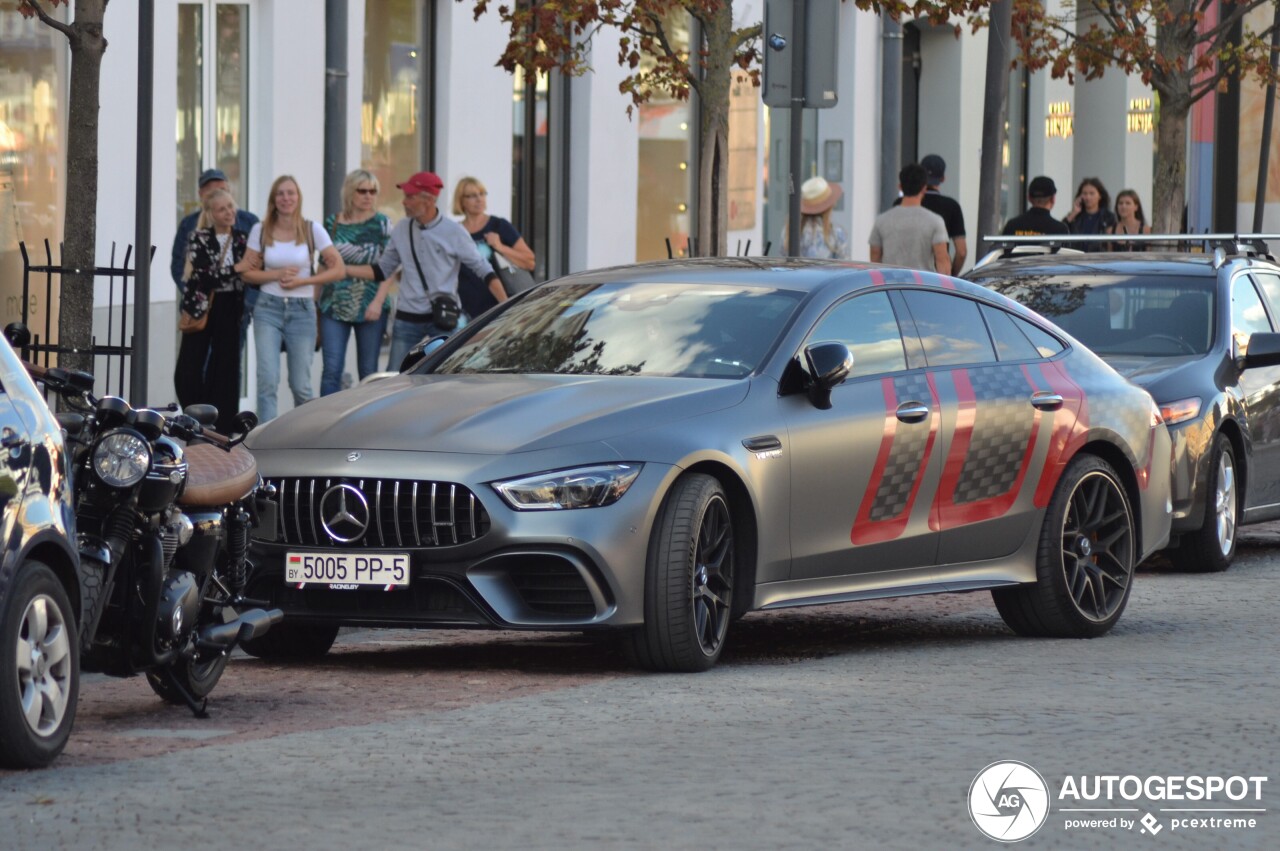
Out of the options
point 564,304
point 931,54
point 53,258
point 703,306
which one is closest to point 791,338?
point 703,306

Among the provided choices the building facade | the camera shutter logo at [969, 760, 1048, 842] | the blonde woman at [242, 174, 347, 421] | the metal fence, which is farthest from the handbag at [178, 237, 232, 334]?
the camera shutter logo at [969, 760, 1048, 842]

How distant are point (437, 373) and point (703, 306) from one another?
3.55 ft

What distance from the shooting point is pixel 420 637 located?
10.9 m

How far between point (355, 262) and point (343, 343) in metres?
0.54

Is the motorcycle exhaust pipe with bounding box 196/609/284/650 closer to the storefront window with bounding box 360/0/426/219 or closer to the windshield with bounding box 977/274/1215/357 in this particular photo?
the windshield with bounding box 977/274/1215/357

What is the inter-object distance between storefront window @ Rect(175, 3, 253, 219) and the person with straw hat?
14.1 feet

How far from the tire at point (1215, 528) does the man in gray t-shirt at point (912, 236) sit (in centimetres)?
502

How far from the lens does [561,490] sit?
898 centimetres

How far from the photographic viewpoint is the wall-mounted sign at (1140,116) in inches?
1569

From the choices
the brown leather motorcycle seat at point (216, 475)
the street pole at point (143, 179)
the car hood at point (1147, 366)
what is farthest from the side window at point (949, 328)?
the street pole at point (143, 179)

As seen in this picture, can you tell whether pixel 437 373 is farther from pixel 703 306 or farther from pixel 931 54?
pixel 931 54

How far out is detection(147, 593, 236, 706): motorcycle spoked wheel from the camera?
828 cm

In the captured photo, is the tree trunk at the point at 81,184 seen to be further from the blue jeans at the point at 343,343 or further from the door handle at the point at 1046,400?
the door handle at the point at 1046,400

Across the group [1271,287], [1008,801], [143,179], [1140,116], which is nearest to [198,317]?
[143,179]
